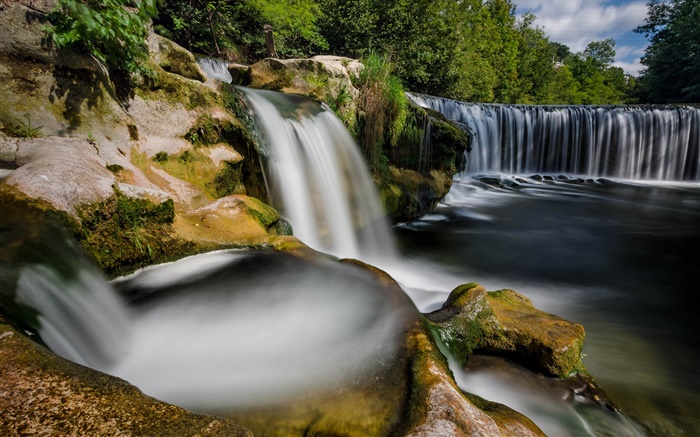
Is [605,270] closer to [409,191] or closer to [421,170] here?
[409,191]

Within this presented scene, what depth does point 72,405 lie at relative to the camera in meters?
1.13

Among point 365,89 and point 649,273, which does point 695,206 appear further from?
point 365,89

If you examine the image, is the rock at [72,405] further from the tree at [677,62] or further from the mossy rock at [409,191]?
the tree at [677,62]

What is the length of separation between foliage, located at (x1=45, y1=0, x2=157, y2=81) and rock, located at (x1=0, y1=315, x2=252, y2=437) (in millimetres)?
3090

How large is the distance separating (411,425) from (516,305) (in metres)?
2.36

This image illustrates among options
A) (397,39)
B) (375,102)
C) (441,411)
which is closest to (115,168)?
(441,411)

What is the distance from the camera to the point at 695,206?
10.9 m

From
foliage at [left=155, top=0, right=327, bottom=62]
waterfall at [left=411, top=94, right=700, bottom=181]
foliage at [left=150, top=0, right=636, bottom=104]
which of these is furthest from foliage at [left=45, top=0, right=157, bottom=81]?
waterfall at [left=411, top=94, right=700, bottom=181]

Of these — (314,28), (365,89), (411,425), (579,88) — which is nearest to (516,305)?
(411,425)

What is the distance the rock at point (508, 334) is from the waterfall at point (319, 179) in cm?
285

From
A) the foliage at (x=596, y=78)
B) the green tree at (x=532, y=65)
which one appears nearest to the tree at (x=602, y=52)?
the foliage at (x=596, y=78)

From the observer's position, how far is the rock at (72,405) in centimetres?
106

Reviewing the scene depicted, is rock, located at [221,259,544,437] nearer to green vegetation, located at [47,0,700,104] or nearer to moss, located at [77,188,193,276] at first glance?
moss, located at [77,188,193,276]

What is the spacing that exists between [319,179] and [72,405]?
15.4 feet
